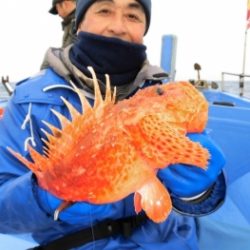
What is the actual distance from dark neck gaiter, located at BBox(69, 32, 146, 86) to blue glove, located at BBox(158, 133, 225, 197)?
67 cm

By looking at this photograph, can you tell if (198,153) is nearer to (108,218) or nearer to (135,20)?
(108,218)

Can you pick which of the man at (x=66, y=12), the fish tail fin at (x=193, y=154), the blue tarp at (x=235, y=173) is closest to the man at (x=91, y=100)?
the fish tail fin at (x=193, y=154)

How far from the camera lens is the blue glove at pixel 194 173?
1150 mm

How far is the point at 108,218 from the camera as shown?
1725 millimetres

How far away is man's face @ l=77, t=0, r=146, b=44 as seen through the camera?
169 centimetres

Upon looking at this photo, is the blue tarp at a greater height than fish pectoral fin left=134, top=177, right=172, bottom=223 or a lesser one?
lesser

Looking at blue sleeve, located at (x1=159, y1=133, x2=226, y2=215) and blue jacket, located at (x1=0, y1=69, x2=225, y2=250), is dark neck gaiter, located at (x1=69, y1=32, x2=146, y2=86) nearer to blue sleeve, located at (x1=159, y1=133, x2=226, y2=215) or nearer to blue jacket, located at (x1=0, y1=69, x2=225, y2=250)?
blue jacket, located at (x1=0, y1=69, x2=225, y2=250)

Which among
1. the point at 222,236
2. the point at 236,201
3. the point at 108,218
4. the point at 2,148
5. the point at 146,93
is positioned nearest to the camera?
the point at 146,93

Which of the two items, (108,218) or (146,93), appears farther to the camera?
(108,218)

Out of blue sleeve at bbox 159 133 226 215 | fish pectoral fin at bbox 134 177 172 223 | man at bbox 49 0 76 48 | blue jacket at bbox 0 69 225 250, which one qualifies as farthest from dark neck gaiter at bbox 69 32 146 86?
man at bbox 49 0 76 48

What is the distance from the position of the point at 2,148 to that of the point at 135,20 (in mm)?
853

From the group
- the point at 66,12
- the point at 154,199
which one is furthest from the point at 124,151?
the point at 66,12

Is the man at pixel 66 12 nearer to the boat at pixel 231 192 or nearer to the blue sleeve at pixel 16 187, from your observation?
the boat at pixel 231 192

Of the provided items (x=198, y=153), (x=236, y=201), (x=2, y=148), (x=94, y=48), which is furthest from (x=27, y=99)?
(x=236, y=201)
